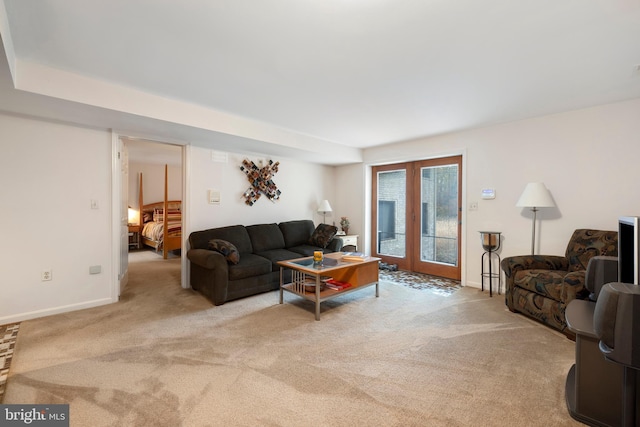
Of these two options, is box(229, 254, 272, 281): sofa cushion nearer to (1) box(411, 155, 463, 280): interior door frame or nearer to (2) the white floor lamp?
(1) box(411, 155, 463, 280): interior door frame

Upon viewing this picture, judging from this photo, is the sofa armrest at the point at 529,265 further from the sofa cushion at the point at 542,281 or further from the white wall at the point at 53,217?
the white wall at the point at 53,217

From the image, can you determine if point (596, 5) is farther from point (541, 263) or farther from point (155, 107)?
point (155, 107)

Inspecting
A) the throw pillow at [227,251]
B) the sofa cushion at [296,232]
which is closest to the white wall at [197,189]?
the throw pillow at [227,251]

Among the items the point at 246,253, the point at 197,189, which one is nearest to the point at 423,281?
the point at 246,253

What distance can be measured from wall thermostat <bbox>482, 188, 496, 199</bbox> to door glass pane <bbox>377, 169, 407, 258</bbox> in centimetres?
139

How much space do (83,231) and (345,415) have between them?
3.42 meters

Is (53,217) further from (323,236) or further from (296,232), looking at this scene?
→ (323,236)

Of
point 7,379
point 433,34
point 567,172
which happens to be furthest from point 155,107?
point 567,172

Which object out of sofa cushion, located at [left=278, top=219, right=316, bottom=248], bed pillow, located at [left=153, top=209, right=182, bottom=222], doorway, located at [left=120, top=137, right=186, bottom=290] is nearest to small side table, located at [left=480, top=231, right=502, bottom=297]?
sofa cushion, located at [left=278, top=219, right=316, bottom=248]

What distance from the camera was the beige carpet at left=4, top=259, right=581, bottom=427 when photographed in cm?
162

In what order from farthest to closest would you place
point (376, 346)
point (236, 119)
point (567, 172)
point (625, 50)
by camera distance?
point (236, 119)
point (567, 172)
point (376, 346)
point (625, 50)

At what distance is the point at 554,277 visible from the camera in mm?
2723

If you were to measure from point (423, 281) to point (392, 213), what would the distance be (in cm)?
148

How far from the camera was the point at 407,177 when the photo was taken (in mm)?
5105
